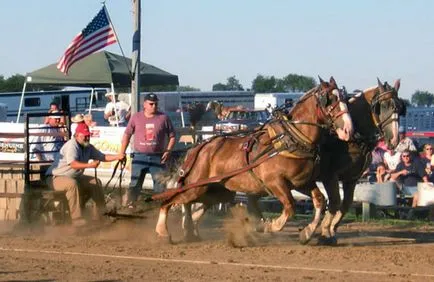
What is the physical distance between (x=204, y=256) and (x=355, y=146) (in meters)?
2.45

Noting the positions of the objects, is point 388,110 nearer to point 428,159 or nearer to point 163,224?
point 163,224

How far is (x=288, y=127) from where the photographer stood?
12.2 m

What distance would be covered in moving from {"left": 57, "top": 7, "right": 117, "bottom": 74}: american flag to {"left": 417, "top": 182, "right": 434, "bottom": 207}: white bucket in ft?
20.8

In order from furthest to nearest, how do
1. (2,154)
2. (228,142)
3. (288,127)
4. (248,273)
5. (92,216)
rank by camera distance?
(2,154) → (92,216) → (228,142) → (288,127) → (248,273)

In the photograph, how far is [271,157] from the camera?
12.2 meters

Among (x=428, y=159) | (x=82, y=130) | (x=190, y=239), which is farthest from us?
(x=428, y=159)

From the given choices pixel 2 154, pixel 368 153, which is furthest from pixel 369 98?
pixel 2 154

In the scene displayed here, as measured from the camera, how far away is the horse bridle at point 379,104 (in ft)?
40.4

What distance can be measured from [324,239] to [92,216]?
11.3ft

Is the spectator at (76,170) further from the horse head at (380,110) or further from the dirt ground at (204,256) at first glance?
the horse head at (380,110)

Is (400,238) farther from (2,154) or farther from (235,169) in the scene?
(2,154)

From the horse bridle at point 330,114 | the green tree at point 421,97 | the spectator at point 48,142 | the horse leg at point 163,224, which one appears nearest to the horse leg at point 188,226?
the horse leg at point 163,224

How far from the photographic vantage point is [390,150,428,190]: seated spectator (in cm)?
1795

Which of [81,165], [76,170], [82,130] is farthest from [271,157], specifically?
Result: [76,170]
